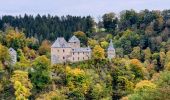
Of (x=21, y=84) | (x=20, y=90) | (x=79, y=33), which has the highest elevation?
(x=79, y=33)

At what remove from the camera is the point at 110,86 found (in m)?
78.6

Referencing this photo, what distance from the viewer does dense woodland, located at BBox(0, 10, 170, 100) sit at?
2906 inches

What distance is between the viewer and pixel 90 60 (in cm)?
8300

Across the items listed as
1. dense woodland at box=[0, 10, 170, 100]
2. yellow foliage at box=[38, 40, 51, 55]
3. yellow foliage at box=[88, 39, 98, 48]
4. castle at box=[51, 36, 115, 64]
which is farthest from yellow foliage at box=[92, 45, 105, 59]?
yellow foliage at box=[88, 39, 98, 48]

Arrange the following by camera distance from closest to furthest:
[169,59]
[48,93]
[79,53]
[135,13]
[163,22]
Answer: [48,93], [79,53], [169,59], [163,22], [135,13]

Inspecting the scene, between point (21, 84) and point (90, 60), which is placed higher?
point (90, 60)

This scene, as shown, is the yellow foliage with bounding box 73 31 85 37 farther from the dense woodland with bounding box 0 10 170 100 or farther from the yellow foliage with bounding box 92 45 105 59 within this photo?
the yellow foliage with bounding box 92 45 105 59

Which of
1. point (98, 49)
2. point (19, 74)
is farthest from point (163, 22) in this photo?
point (19, 74)

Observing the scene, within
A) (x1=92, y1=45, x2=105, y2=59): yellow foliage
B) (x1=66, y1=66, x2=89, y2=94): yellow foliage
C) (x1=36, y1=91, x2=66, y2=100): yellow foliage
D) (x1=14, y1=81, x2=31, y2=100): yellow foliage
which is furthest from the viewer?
(x1=92, y1=45, x2=105, y2=59): yellow foliage

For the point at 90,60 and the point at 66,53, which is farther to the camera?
the point at 66,53

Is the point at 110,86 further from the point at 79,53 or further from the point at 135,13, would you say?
the point at 135,13

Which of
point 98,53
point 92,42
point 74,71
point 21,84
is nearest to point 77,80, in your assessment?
point 74,71

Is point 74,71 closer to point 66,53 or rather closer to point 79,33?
point 66,53

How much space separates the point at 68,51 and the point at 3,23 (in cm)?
2776
